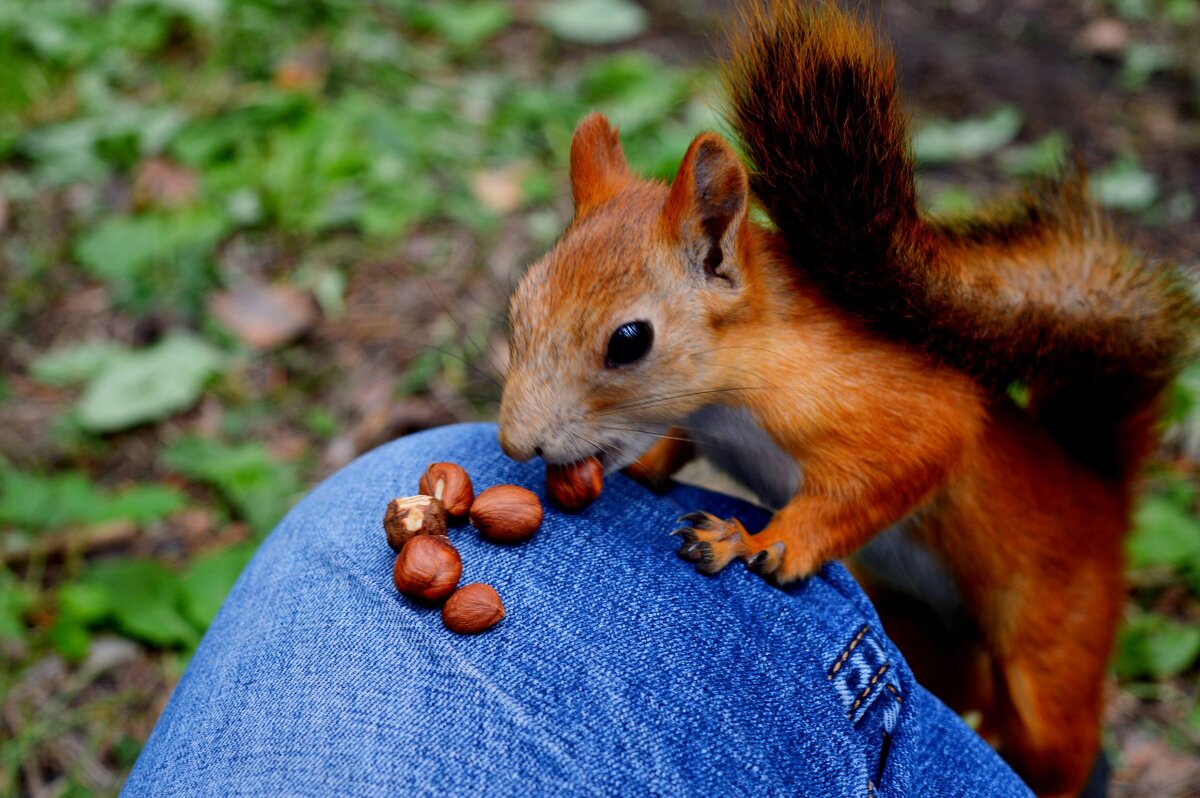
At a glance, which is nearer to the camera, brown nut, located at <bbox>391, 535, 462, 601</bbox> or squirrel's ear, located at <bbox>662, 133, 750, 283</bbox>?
brown nut, located at <bbox>391, 535, 462, 601</bbox>

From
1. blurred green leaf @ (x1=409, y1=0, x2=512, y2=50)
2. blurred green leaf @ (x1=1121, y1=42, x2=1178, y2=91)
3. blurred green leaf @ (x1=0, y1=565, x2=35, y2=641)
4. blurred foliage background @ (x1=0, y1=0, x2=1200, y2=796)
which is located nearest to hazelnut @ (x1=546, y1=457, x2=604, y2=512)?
blurred foliage background @ (x1=0, y1=0, x2=1200, y2=796)

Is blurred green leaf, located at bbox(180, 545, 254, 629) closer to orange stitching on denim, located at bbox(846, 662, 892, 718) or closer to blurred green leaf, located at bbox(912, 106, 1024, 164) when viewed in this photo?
orange stitching on denim, located at bbox(846, 662, 892, 718)

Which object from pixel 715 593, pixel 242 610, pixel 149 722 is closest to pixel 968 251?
pixel 715 593

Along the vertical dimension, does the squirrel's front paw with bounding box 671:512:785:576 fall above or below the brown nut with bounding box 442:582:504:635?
above

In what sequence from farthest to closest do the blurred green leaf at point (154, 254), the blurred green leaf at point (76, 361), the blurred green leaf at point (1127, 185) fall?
the blurred green leaf at point (1127, 185) < the blurred green leaf at point (154, 254) < the blurred green leaf at point (76, 361)

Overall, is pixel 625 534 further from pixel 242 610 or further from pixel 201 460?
pixel 201 460

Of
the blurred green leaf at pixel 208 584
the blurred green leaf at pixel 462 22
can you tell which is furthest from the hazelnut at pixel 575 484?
the blurred green leaf at pixel 462 22

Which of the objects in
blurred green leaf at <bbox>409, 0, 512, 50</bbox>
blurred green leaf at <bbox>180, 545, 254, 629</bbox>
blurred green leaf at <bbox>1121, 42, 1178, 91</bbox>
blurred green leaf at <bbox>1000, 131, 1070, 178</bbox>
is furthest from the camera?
blurred green leaf at <bbox>409, 0, 512, 50</bbox>

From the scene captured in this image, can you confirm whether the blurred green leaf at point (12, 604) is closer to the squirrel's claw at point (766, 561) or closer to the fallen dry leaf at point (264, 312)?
the fallen dry leaf at point (264, 312)
